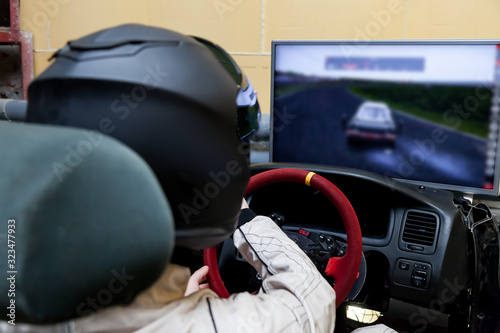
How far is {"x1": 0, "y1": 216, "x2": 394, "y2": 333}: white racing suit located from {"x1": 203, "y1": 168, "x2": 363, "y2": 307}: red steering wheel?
21 cm

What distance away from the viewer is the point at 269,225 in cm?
100

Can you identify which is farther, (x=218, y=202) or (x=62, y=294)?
(x=218, y=202)

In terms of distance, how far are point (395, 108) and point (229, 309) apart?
1277 millimetres

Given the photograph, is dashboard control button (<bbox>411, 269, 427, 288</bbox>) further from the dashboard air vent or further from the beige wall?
the beige wall

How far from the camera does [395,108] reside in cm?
170

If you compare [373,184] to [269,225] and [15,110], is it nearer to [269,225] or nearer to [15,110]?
[269,225]

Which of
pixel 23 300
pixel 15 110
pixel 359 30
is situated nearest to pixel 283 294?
pixel 23 300

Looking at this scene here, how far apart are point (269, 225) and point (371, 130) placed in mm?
920

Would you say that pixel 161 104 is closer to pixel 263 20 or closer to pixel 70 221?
pixel 70 221

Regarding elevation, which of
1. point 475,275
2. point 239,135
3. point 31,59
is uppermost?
point 31,59

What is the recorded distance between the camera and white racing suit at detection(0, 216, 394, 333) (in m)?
0.60

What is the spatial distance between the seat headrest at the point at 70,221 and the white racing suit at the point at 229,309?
0.30 feet

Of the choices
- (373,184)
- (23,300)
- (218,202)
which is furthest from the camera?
(373,184)

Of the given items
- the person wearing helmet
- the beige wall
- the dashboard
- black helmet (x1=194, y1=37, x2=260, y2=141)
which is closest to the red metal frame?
the beige wall
